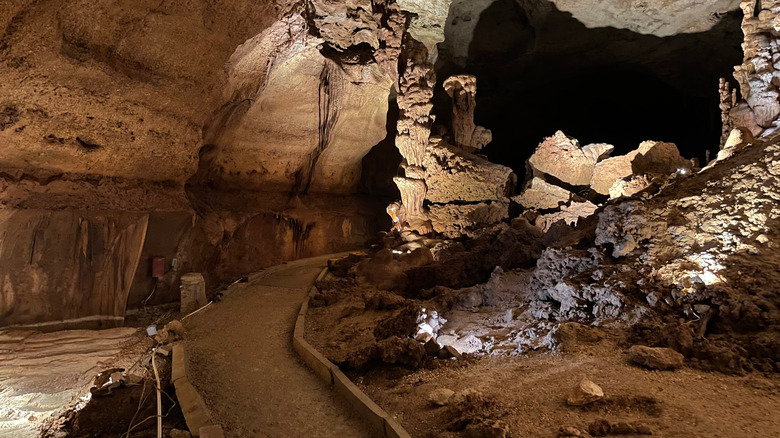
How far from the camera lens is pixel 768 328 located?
4.86 m

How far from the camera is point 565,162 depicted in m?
15.0

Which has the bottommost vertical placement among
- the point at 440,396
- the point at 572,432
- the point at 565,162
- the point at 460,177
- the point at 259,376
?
the point at 259,376

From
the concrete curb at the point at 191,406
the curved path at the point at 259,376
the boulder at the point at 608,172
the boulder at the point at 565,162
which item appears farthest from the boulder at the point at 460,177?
the concrete curb at the point at 191,406

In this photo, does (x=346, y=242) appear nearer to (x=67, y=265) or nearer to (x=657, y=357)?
(x=67, y=265)

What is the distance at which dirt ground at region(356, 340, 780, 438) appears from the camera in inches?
140

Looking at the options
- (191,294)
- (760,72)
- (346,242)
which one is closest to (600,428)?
(191,294)

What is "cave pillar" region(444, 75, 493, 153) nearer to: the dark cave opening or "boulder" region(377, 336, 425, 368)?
the dark cave opening

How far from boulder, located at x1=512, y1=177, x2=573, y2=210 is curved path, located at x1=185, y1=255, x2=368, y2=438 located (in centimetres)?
837

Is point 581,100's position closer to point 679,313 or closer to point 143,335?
point 679,313

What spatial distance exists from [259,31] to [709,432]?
399 inches

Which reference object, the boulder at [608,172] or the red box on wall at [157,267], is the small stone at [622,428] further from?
the boulder at [608,172]

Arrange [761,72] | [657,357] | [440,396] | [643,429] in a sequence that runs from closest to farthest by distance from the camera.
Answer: [643,429] → [440,396] → [657,357] → [761,72]

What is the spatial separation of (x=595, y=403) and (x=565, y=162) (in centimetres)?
1234

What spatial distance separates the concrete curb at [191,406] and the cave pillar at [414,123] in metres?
8.32
